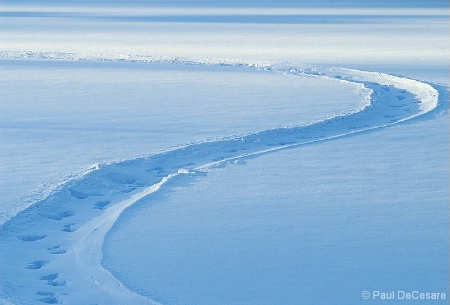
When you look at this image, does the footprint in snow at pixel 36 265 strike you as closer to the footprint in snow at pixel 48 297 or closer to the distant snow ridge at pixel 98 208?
the distant snow ridge at pixel 98 208

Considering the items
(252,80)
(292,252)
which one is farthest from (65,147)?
(252,80)

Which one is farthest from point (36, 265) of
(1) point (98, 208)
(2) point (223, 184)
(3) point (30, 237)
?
(2) point (223, 184)

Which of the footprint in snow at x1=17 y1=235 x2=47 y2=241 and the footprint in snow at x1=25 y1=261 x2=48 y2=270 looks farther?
the footprint in snow at x1=17 y1=235 x2=47 y2=241

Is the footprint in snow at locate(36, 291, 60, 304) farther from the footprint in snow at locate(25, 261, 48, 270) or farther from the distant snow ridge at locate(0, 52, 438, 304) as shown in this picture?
the footprint in snow at locate(25, 261, 48, 270)

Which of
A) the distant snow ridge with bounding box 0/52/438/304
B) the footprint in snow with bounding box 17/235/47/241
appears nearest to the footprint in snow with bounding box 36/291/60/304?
the distant snow ridge with bounding box 0/52/438/304

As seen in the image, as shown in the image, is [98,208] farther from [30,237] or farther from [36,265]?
[36,265]
